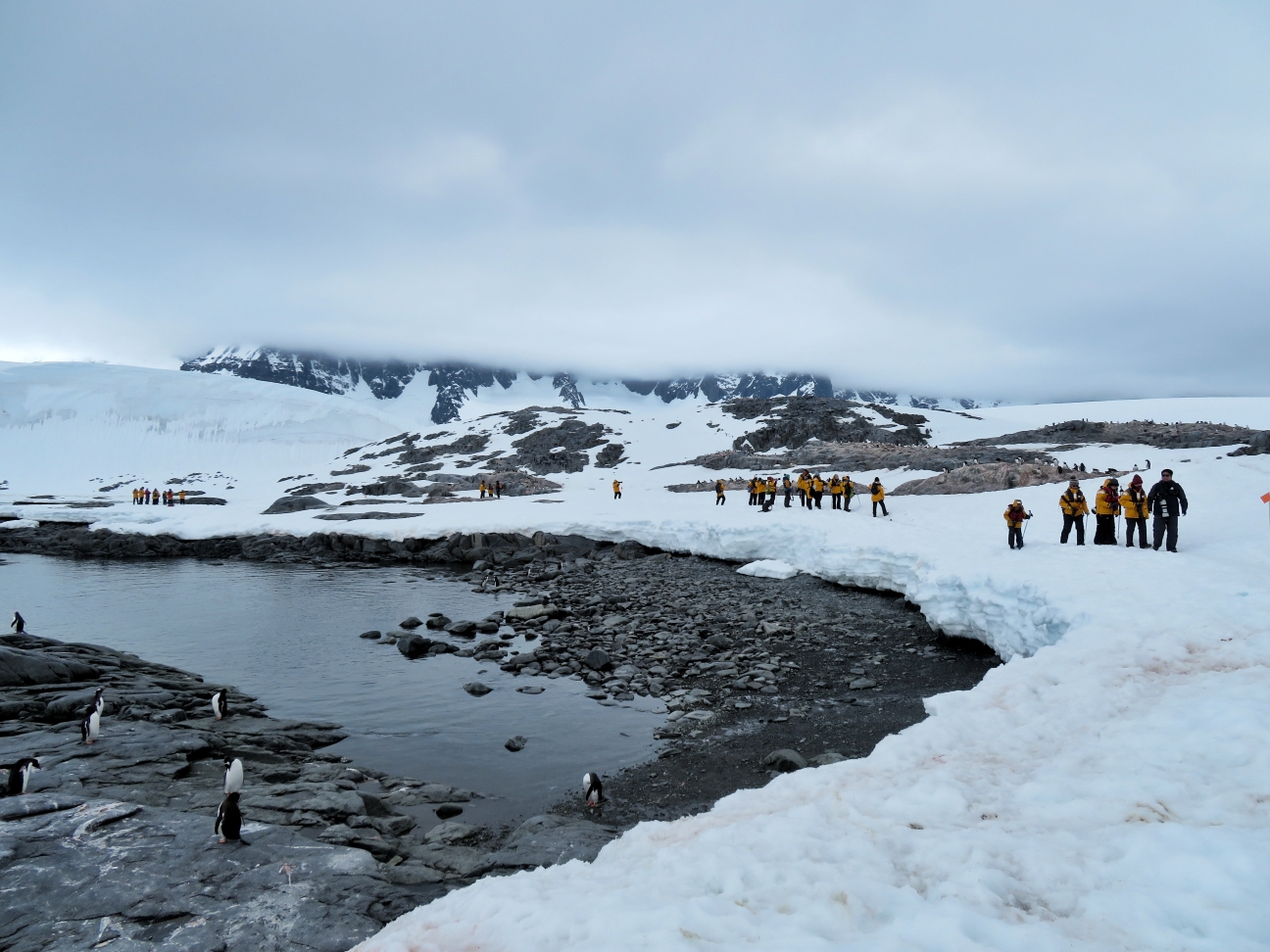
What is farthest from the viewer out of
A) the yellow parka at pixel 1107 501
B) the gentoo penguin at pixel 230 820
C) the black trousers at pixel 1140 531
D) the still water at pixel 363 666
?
the yellow parka at pixel 1107 501

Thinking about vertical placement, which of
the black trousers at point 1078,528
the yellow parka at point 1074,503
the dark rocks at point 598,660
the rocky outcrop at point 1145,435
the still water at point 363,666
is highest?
the rocky outcrop at point 1145,435

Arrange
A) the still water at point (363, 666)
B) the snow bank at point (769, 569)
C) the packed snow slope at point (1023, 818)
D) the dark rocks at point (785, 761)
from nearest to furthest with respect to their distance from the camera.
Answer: the packed snow slope at point (1023, 818)
the dark rocks at point (785, 761)
the still water at point (363, 666)
the snow bank at point (769, 569)

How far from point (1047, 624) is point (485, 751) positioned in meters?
10.2

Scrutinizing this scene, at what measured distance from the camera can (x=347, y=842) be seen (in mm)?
7500

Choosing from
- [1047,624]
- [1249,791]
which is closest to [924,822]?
[1249,791]

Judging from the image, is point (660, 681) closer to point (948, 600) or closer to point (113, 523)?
point (948, 600)

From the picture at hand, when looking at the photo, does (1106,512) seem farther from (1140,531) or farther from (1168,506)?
(1168,506)

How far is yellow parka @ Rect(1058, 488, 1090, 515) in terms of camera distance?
1709 cm

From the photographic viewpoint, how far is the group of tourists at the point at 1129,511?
14.8m

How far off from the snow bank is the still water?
27.8 ft

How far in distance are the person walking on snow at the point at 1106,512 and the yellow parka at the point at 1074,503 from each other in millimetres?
379

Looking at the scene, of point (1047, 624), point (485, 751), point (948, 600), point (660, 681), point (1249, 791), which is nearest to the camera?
point (1249, 791)

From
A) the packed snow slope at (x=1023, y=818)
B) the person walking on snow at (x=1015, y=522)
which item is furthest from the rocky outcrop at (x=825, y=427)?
the packed snow slope at (x=1023, y=818)

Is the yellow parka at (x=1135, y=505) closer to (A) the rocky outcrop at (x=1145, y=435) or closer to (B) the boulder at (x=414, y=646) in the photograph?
(B) the boulder at (x=414, y=646)
